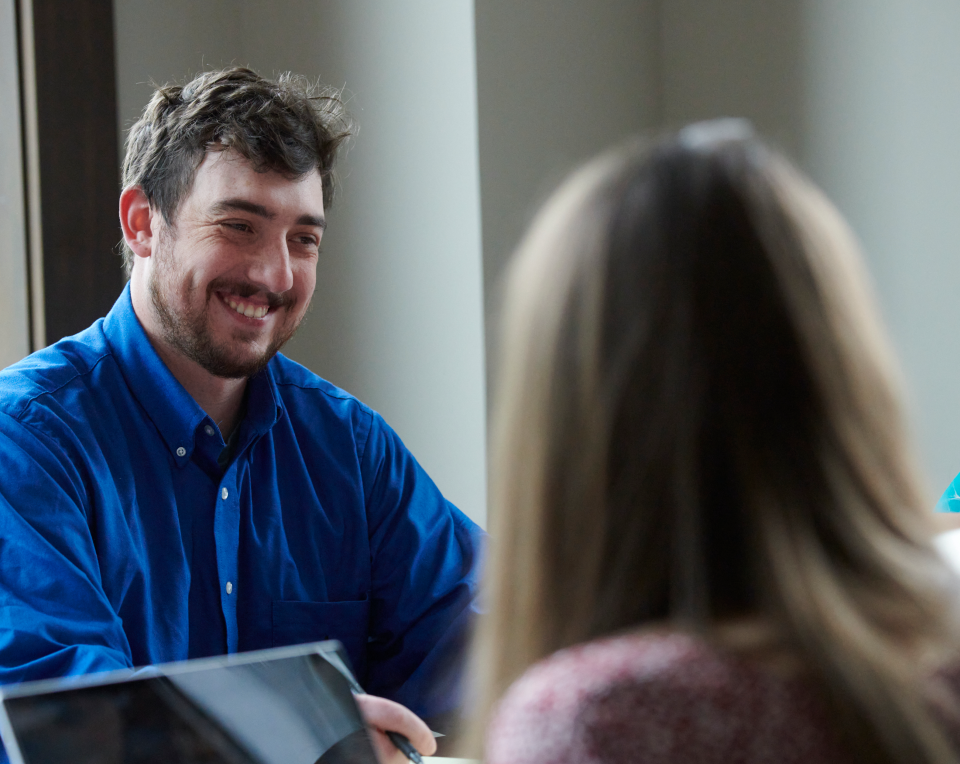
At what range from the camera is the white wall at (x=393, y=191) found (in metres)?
1.91

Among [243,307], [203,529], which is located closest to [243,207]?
[243,307]

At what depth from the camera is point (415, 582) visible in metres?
1.42

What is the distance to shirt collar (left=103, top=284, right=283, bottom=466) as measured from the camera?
4.39 ft

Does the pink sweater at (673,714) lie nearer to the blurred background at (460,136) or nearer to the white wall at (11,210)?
the blurred background at (460,136)

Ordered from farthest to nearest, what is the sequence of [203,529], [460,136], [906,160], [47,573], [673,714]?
[460,136], [906,160], [203,529], [47,573], [673,714]

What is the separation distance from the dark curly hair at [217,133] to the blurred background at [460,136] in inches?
17.1

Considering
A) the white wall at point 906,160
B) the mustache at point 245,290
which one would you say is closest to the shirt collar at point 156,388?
the mustache at point 245,290

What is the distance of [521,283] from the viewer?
58 centimetres

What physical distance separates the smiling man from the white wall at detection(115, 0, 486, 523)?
37cm

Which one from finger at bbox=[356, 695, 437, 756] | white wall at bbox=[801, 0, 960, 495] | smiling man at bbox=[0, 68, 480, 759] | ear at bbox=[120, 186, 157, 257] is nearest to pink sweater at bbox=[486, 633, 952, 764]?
finger at bbox=[356, 695, 437, 756]

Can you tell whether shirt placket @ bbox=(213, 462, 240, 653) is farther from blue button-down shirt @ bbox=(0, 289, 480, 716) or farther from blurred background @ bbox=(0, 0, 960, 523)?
blurred background @ bbox=(0, 0, 960, 523)

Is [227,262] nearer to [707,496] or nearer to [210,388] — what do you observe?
[210,388]

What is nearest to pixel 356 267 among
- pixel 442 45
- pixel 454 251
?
pixel 454 251

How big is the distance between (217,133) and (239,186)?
0.09 m
